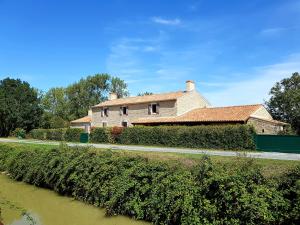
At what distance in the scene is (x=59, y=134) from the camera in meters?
46.1

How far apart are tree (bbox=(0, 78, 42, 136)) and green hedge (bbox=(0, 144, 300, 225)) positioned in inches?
1780

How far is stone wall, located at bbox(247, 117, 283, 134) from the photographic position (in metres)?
33.4

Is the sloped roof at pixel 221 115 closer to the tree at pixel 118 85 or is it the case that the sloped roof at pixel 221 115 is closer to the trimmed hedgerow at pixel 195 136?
the trimmed hedgerow at pixel 195 136

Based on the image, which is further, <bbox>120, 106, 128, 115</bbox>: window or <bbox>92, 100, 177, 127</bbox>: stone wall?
<bbox>120, 106, 128, 115</bbox>: window

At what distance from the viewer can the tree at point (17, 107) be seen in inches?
2291

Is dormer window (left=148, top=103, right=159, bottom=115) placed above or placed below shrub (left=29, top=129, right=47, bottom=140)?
above

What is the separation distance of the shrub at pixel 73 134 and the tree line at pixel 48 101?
18.0 m

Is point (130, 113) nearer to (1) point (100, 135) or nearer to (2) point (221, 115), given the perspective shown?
(1) point (100, 135)

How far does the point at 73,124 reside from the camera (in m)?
63.9

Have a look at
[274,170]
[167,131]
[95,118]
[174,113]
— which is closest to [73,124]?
[95,118]

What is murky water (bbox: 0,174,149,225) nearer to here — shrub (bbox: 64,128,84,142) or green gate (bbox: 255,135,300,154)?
green gate (bbox: 255,135,300,154)

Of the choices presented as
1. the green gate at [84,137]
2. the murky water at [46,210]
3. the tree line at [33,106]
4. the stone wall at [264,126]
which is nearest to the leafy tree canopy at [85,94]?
the tree line at [33,106]

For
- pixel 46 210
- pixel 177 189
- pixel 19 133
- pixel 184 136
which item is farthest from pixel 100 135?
pixel 177 189

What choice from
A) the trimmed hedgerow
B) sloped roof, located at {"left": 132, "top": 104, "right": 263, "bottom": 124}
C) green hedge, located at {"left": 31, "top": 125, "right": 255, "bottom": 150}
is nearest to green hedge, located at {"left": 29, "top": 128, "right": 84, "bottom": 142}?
green hedge, located at {"left": 31, "top": 125, "right": 255, "bottom": 150}
